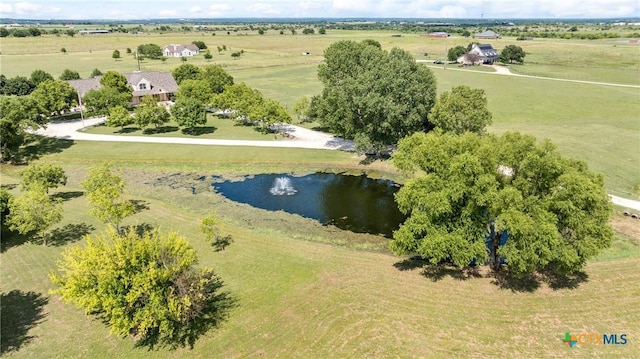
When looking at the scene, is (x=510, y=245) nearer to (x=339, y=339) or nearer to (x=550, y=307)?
(x=550, y=307)

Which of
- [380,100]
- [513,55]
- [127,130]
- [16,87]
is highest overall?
[513,55]

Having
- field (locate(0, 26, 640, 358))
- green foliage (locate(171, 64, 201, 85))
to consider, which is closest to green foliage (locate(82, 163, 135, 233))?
field (locate(0, 26, 640, 358))

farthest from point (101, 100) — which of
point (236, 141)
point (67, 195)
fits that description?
point (67, 195)

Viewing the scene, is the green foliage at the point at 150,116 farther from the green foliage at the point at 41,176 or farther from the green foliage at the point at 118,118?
the green foliage at the point at 41,176

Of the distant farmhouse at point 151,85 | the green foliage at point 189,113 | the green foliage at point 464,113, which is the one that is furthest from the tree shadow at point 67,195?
the distant farmhouse at point 151,85

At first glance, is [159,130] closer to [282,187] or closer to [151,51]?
[282,187]

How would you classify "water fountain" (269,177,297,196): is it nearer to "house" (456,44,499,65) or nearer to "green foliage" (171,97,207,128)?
"green foliage" (171,97,207,128)
